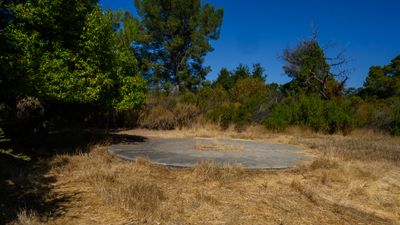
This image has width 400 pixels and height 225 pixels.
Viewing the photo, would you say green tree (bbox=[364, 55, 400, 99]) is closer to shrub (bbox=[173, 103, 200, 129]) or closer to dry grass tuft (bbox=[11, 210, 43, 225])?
shrub (bbox=[173, 103, 200, 129])

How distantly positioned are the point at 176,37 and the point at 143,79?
67.4ft

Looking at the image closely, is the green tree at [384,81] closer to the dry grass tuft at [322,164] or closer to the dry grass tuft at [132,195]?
the dry grass tuft at [322,164]

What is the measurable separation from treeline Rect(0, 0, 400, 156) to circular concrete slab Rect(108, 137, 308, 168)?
1266mm

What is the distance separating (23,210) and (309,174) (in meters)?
4.94

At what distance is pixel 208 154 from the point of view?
27.5 ft

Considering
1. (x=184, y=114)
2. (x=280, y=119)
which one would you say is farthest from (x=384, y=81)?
(x=184, y=114)

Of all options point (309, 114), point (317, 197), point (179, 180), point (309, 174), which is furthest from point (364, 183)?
point (309, 114)

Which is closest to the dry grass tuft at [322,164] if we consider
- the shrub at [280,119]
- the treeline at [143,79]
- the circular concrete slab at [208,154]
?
the circular concrete slab at [208,154]

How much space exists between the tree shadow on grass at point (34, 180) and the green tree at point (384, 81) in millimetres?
22124

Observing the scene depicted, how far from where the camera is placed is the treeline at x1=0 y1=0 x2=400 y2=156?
7.50 m

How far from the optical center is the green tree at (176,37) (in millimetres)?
29281

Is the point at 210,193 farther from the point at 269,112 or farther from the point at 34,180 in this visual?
the point at 269,112

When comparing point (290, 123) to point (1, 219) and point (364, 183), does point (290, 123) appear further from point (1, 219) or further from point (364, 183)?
point (1, 219)

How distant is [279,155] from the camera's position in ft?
28.3
